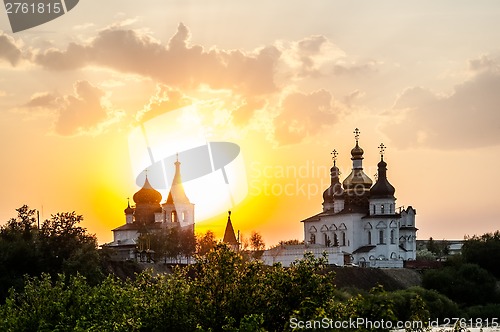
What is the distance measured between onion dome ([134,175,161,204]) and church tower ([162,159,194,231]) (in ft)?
3.54

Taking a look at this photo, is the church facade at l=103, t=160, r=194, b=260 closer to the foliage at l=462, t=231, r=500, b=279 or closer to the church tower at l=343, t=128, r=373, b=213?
the church tower at l=343, t=128, r=373, b=213

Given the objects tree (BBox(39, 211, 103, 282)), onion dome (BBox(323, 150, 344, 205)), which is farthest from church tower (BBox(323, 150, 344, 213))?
tree (BBox(39, 211, 103, 282))

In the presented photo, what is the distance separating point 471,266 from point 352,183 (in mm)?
23683

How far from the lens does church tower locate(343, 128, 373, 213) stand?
9869 cm

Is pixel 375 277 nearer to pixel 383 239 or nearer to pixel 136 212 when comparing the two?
pixel 383 239

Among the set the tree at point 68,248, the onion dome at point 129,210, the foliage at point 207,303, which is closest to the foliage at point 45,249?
the tree at point 68,248

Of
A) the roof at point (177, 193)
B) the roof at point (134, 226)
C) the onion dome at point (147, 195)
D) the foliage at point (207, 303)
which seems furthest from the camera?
the roof at point (177, 193)

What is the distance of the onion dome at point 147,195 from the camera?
344 feet

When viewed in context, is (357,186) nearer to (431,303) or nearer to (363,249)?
(363,249)

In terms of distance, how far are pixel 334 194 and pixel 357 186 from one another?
2.33 m

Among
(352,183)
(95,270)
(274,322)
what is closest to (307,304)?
(274,322)

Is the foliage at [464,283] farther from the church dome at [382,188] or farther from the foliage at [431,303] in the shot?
the church dome at [382,188]

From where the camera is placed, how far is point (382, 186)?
96.4 m

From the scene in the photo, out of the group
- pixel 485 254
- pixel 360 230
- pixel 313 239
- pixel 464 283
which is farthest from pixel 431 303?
pixel 313 239
